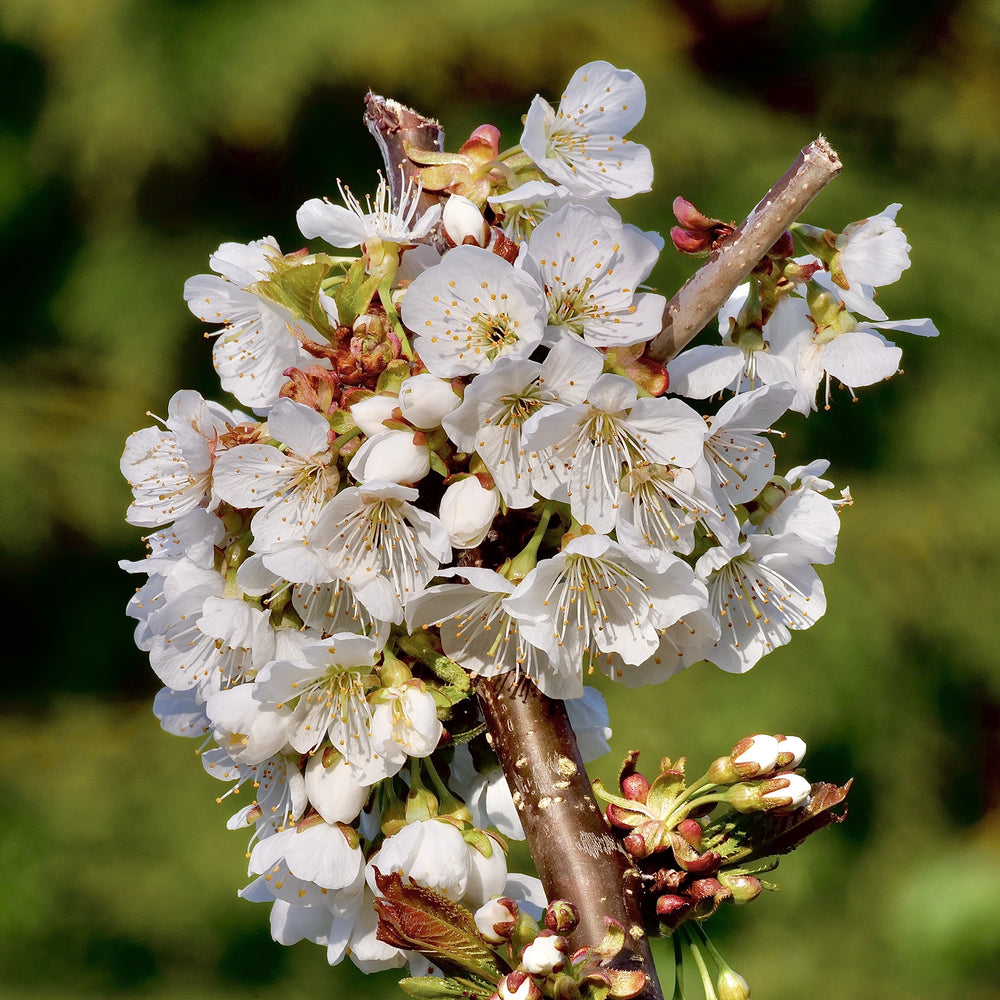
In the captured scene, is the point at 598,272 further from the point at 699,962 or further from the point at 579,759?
the point at 699,962

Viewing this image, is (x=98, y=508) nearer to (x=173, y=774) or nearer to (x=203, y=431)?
(x=173, y=774)

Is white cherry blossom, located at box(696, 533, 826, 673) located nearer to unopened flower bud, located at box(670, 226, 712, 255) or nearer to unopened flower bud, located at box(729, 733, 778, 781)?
unopened flower bud, located at box(729, 733, 778, 781)

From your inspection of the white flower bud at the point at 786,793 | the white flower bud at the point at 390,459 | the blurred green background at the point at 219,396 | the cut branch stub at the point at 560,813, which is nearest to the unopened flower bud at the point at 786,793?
the white flower bud at the point at 786,793

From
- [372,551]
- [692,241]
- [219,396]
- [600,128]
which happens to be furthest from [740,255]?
[219,396]

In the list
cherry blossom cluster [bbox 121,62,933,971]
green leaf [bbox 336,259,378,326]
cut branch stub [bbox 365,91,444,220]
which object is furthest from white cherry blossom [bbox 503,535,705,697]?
cut branch stub [bbox 365,91,444,220]

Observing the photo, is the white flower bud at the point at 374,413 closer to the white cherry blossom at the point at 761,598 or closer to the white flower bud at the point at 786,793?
the white cherry blossom at the point at 761,598
